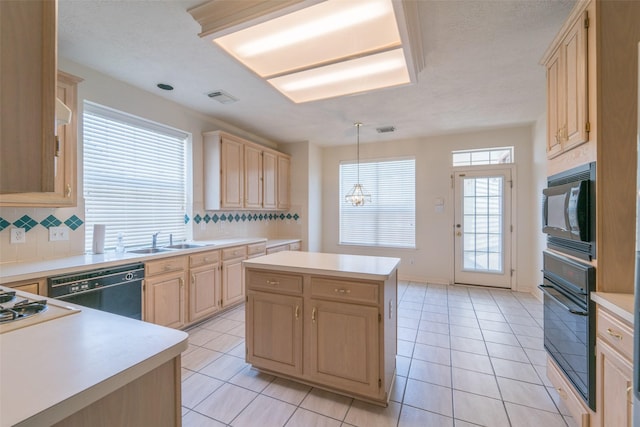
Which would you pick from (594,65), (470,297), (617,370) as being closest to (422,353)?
(617,370)

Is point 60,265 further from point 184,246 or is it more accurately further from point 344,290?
point 344,290

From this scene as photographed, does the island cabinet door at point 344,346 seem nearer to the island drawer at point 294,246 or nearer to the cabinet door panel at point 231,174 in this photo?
the cabinet door panel at point 231,174

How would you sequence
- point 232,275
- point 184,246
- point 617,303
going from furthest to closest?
point 232,275
point 184,246
point 617,303

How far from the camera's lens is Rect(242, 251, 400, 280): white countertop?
1.84 m

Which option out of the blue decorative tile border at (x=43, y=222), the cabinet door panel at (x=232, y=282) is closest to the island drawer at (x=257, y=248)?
the cabinet door panel at (x=232, y=282)

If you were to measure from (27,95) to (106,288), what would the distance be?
2.14 meters

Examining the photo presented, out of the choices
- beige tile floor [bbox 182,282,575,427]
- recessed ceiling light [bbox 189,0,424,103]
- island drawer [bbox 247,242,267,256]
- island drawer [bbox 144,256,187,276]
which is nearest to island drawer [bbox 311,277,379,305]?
beige tile floor [bbox 182,282,575,427]

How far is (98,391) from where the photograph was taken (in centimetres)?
67

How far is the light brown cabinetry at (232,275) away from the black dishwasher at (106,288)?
3.39 ft

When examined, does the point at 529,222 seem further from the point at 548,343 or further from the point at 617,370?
the point at 617,370

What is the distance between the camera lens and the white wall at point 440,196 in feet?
14.5

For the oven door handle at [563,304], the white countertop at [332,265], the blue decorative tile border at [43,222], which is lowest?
the oven door handle at [563,304]

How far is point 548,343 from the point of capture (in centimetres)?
204

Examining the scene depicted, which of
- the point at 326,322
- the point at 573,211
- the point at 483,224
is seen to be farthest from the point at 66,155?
the point at 483,224
